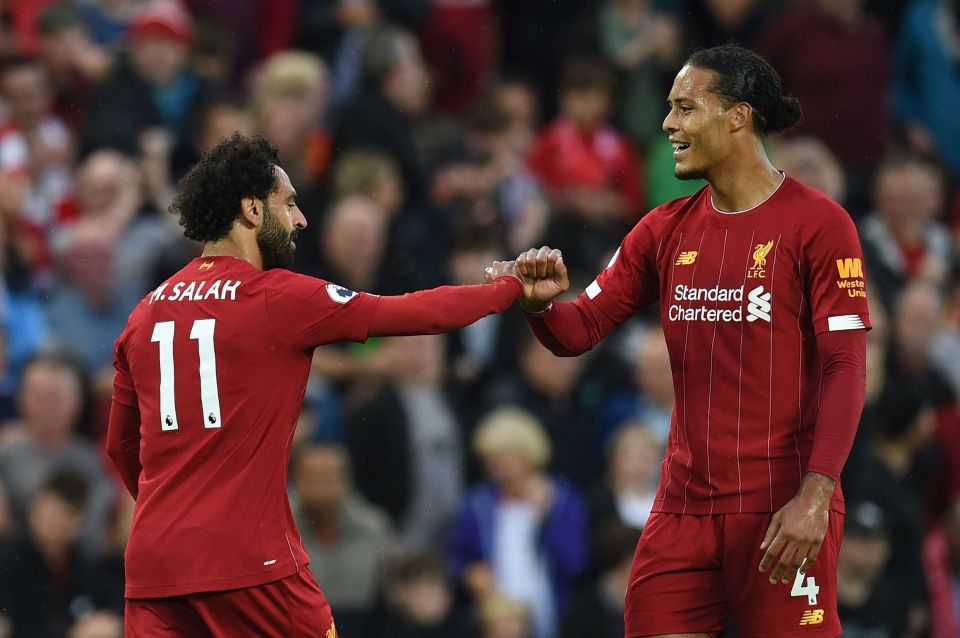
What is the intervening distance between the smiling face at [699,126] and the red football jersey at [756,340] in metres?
0.22

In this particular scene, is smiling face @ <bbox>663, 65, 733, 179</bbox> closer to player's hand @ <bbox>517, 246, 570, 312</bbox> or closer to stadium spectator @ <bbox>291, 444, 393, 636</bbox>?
player's hand @ <bbox>517, 246, 570, 312</bbox>

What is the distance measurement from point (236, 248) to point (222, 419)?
64cm

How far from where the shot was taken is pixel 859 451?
10.5 metres

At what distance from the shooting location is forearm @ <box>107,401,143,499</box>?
630 centimetres

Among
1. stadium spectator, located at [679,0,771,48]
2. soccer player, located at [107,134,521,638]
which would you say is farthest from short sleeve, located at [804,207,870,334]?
stadium spectator, located at [679,0,771,48]

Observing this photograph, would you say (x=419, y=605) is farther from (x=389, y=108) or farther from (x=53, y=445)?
(x=389, y=108)

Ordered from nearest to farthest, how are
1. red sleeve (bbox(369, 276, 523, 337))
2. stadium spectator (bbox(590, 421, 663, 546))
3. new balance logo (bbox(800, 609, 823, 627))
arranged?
new balance logo (bbox(800, 609, 823, 627)), red sleeve (bbox(369, 276, 523, 337)), stadium spectator (bbox(590, 421, 663, 546))

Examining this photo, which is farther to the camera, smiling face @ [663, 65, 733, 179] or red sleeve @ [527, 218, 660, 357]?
red sleeve @ [527, 218, 660, 357]

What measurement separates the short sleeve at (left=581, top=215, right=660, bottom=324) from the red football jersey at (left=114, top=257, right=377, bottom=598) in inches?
41.7

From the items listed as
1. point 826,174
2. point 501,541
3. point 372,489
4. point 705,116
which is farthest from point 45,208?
point 705,116

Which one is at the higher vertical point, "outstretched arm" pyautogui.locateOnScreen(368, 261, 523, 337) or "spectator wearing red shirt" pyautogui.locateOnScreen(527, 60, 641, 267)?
"spectator wearing red shirt" pyautogui.locateOnScreen(527, 60, 641, 267)

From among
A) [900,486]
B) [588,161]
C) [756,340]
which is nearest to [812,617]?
[756,340]

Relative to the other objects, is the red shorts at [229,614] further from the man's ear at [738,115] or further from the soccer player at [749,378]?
the man's ear at [738,115]

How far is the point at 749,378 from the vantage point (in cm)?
601
